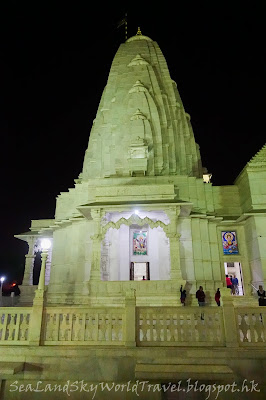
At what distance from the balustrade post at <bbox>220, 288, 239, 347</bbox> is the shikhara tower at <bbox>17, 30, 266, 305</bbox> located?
21.6 ft

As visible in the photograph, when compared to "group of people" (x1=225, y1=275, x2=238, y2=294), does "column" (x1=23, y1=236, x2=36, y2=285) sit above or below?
above

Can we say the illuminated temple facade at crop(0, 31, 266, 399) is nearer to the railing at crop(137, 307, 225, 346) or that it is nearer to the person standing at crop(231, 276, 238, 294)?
the railing at crop(137, 307, 225, 346)

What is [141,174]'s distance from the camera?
2012 cm

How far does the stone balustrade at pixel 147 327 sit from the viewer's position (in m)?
7.85

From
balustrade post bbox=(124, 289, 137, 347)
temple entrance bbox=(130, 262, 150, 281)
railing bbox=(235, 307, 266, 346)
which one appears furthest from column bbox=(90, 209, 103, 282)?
railing bbox=(235, 307, 266, 346)

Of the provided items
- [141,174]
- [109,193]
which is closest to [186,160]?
[141,174]

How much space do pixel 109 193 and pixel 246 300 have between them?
391 inches

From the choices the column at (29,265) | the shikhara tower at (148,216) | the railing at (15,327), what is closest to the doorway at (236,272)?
the shikhara tower at (148,216)

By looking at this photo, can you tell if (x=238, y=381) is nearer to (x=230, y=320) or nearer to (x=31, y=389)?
(x=230, y=320)

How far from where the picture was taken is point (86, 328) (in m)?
8.27

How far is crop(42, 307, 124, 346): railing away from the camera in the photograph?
26.4 feet

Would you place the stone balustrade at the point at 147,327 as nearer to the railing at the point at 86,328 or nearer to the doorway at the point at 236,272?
the railing at the point at 86,328

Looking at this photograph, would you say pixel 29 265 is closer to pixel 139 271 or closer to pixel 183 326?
pixel 139 271

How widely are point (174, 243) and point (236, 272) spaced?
622 cm
